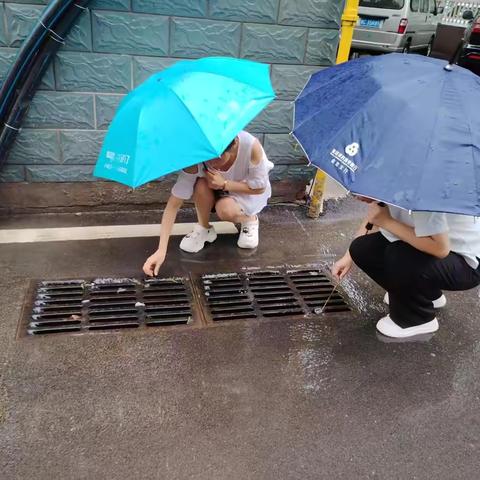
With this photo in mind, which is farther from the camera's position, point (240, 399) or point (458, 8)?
point (458, 8)

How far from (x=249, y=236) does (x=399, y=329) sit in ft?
4.20

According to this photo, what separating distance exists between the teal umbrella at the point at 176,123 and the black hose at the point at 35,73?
1.21m

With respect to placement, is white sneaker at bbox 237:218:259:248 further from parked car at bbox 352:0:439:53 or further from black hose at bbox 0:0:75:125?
parked car at bbox 352:0:439:53

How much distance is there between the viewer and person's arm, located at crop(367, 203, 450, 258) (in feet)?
7.72

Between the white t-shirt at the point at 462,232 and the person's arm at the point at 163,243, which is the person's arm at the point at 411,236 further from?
the person's arm at the point at 163,243

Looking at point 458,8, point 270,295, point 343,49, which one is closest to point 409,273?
point 270,295

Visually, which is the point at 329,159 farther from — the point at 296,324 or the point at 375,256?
the point at 296,324

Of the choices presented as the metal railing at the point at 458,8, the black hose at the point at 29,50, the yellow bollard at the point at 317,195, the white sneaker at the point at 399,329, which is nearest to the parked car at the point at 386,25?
the metal railing at the point at 458,8

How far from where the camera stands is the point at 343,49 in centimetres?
377

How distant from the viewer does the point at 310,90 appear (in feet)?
8.18

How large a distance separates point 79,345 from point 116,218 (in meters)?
1.56

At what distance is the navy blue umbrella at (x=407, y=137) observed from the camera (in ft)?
6.14

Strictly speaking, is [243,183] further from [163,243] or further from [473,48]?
[473,48]

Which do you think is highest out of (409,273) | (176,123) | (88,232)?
(176,123)
